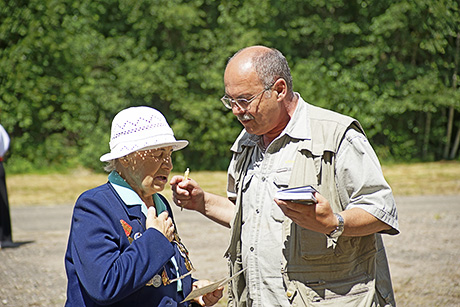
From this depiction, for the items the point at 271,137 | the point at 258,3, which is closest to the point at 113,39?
the point at 258,3

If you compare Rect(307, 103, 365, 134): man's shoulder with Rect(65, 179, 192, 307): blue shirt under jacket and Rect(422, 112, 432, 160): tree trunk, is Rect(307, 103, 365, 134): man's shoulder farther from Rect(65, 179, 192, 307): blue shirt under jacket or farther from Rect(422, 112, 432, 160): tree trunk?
Rect(422, 112, 432, 160): tree trunk

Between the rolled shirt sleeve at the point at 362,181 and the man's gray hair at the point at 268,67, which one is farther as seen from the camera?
the man's gray hair at the point at 268,67

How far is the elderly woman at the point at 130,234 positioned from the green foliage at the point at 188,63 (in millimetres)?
15520

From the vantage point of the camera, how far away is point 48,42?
1845cm

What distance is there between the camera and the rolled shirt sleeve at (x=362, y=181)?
116 inches

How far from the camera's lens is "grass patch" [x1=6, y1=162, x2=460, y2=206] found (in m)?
14.0

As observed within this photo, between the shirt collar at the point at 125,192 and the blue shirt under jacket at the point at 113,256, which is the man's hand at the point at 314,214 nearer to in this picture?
the blue shirt under jacket at the point at 113,256

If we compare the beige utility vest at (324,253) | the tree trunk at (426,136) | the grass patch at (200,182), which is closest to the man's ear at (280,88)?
the beige utility vest at (324,253)

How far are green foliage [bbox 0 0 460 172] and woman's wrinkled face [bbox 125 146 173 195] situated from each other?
1550cm

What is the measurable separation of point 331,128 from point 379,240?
723 mm

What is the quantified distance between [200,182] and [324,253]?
13309mm

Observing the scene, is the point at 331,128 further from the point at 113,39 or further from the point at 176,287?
the point at 113,39

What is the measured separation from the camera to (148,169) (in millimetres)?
2928

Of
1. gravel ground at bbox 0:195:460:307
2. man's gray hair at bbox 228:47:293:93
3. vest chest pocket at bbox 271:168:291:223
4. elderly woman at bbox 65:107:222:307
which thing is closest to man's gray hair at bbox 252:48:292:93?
man's gray hair at bbox 228:47:293:93
